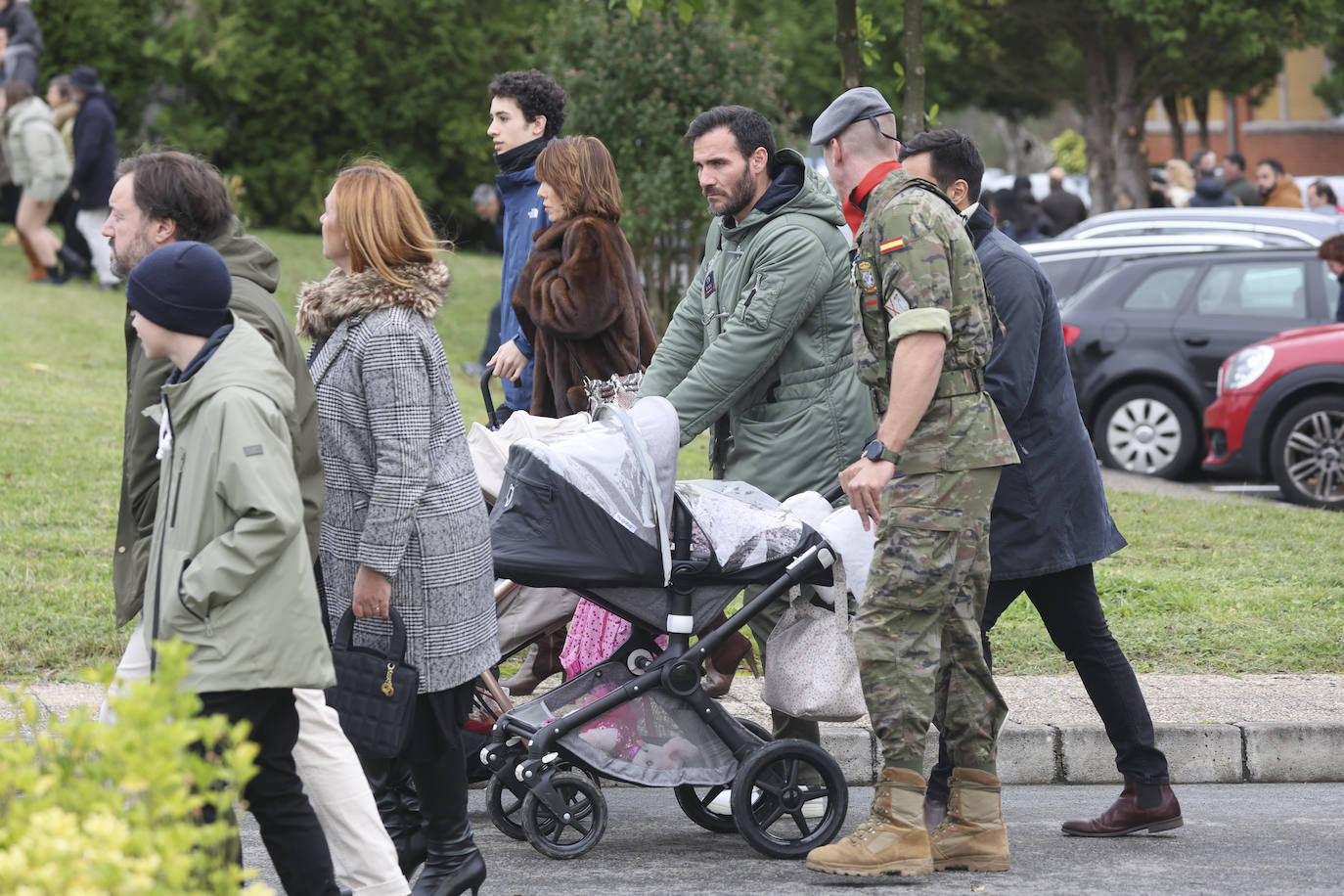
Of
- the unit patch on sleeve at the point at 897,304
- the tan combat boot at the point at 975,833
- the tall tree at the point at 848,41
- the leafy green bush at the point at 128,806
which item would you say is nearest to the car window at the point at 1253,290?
the tall tree at the point at 848,41

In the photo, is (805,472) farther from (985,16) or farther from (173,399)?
(985,16)

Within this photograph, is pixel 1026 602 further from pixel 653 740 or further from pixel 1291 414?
pixel 1291 414

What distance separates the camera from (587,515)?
5000 mm

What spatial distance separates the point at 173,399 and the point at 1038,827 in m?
3.07

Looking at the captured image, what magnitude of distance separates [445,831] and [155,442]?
Answer: 3.96ft

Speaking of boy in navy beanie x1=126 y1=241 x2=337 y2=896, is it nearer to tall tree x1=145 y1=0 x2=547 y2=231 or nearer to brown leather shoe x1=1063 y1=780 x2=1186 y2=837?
brown leather shoe x1=1063 y1=780 x2=1186 y2=837

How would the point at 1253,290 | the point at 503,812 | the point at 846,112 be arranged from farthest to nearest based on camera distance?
the point at 1253,290, the point at 503,812, the point at 846,112

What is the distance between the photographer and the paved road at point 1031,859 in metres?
4.96

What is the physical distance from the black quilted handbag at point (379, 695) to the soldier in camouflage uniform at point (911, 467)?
1239mm

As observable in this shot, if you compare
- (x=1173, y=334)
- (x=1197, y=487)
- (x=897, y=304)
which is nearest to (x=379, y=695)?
(x=897, y=304)

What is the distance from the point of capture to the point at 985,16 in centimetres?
3556

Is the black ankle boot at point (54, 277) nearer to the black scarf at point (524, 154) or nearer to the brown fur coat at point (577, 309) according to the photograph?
the black scarf at point (524, 154)

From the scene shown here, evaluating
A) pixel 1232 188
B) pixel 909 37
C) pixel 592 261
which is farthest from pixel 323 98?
pixel 592 261

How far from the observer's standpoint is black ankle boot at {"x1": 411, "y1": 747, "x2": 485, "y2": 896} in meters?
4.58
